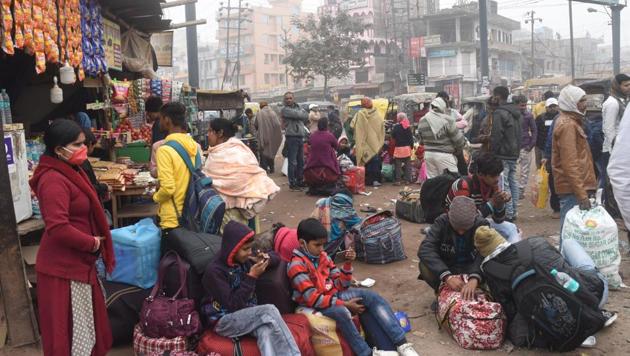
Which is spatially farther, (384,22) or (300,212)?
(384,22)

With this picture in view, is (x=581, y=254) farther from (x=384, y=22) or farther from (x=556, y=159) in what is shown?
(x=384, y=22)

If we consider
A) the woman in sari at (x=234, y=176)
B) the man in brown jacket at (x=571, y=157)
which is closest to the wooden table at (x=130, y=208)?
the woman in sari at (x=234, y=176)

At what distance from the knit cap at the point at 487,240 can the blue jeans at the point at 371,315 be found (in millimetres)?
911

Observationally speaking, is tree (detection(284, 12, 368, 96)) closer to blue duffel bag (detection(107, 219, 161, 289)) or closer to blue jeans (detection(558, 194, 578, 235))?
blue jeans (detection(558, 194, 578, 235))

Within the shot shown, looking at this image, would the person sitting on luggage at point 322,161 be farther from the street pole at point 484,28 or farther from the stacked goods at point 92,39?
the street pole at point 484,28

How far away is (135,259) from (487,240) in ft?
9.15

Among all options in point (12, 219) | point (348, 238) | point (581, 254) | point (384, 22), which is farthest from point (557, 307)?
point (384, 22)

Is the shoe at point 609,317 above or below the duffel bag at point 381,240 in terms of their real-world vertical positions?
below

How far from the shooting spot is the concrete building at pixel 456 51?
4962 cm

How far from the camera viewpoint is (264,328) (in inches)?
147

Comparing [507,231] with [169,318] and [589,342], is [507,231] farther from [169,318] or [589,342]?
[169,318]

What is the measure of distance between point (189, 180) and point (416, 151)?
28.3ft

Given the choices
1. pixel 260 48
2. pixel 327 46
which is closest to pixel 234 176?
pixel 327 46

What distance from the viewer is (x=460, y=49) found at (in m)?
50.2
